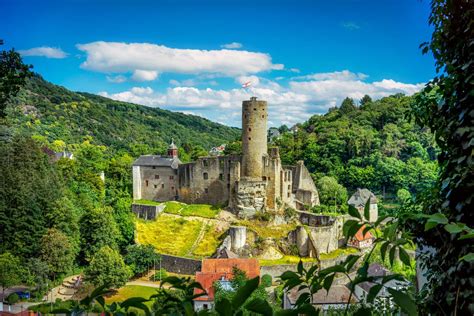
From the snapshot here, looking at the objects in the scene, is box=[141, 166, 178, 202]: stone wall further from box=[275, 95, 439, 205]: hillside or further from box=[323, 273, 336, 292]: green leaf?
box=[323, 273, 336, 292]: green leaf

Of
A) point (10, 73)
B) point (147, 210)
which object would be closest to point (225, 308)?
point (10, 73)

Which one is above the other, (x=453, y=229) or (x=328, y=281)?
(x=453, y=229)

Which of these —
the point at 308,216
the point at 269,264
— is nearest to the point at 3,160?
the point at 269,264

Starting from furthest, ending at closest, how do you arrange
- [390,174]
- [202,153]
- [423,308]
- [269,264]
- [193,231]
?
[202,153], [390,174], [193,231], [269,264], [423,308]

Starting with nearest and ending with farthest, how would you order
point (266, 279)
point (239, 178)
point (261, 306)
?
point (261, 306), point (266, 279), point (239, 178)

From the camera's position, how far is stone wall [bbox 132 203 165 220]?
31.6m

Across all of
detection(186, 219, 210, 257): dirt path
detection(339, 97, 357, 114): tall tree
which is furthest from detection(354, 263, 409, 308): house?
detection(339, 97, 357, 114): tall tree

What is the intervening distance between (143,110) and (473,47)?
465ft

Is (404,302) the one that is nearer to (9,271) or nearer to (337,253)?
(9,271)

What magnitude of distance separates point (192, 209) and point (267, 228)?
6.12 m

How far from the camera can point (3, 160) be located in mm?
27141

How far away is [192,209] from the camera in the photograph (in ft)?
104

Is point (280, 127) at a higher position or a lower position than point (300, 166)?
higher

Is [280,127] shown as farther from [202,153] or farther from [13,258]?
[13,258]
